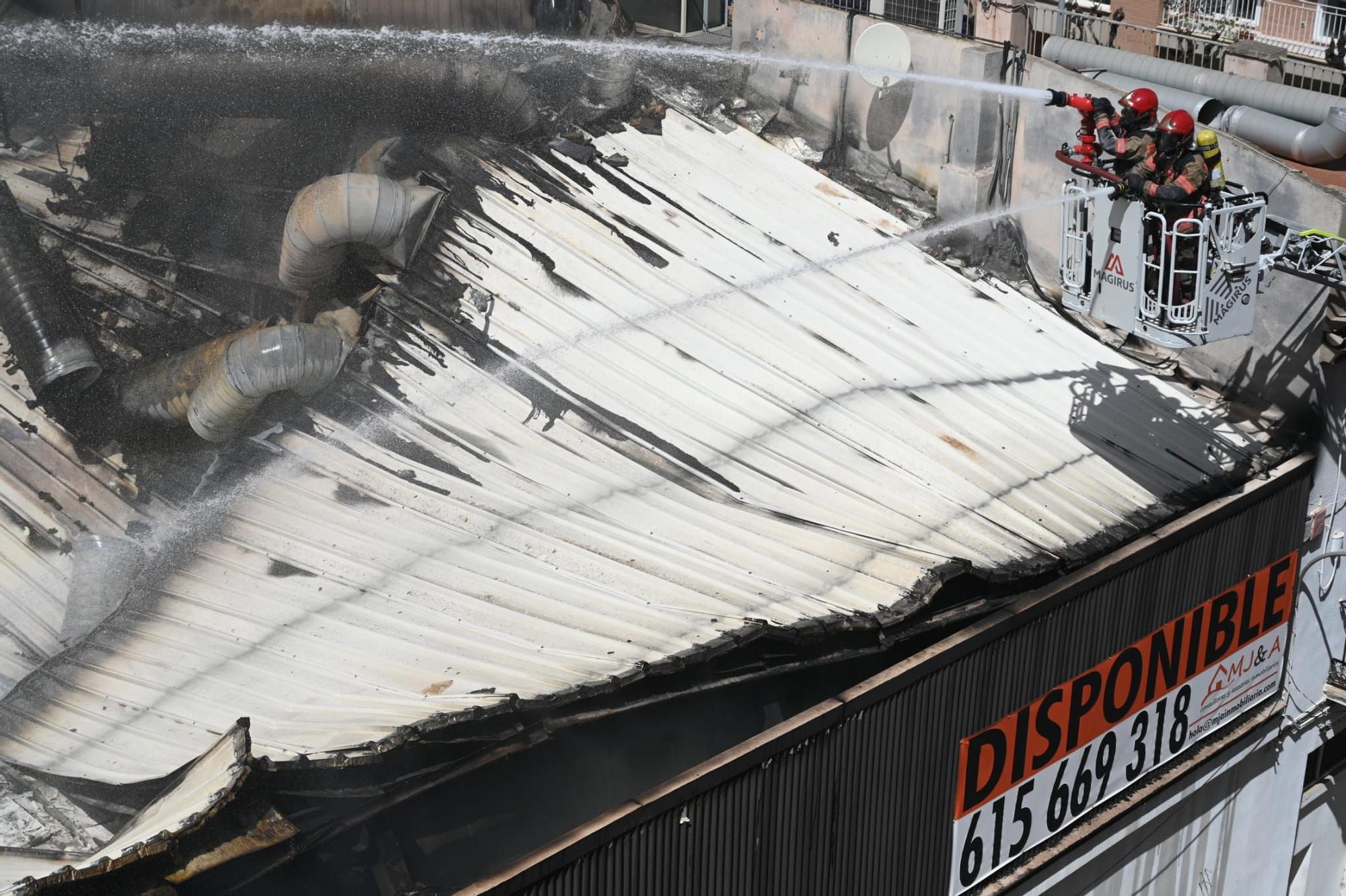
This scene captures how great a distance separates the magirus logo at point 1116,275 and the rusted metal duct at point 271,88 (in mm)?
6610

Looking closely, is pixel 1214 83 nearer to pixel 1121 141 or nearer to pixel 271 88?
pixel 1121 141

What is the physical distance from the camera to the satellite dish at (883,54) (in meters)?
15.4

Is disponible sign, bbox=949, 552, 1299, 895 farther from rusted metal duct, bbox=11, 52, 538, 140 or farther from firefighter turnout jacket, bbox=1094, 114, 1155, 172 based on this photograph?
rusted metal duct, bbox=11, 52, 538, 140

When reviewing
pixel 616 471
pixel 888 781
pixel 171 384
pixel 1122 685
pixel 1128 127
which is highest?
pixel 1128 127

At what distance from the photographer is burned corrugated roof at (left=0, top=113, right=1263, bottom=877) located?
9.20 meters

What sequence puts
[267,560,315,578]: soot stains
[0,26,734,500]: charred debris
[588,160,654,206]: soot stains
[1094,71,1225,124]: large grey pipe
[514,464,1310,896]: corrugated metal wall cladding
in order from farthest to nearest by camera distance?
[1094,71,1225,124]: large grey pipe < [588,160,654,206]: soot stains < [0,26,734,500]: charred debris < [267,560,315,578]: soot stains < [514,464,1310,896]: corrugated metal wall cladding

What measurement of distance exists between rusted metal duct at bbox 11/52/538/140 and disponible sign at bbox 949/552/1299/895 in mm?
8146

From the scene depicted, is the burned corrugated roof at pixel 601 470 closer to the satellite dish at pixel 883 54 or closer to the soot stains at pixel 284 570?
the soot stains at pixel 284 570

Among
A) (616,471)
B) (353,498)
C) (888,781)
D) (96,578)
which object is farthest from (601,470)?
(96,578)

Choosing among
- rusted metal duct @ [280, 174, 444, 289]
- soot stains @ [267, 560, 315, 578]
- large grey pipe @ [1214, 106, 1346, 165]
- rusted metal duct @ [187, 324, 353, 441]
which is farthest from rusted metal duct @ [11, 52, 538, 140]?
large grey pipe @ [1214, 106, 1346, 165]

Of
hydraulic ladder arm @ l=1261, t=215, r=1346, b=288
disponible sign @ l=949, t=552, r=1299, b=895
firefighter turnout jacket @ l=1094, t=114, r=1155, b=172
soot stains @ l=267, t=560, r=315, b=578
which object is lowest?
disponible sign @ l=949, t=552, r=1299, b=895

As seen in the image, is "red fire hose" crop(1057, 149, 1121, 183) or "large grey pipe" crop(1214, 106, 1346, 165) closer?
"red fire hose" crop(1057, 149, 1121, 183)

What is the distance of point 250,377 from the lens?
11164 millimetres

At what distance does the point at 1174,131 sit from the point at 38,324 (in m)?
9.41
